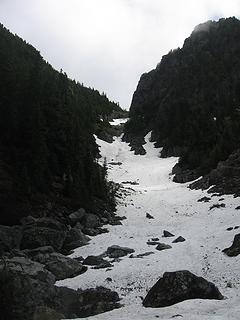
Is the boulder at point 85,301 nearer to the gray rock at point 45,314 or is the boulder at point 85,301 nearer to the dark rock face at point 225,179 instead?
the gray rock at point 45,314

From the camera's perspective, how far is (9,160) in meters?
37.8

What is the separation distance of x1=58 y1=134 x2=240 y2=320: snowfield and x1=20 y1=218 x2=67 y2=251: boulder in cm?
168

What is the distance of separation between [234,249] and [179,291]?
7966 mm

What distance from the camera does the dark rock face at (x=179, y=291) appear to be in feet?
61.4

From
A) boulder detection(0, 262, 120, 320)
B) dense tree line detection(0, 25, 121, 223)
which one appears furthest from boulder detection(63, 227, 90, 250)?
boulder detection(0, 262, 120, 320)

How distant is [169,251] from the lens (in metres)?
28.4

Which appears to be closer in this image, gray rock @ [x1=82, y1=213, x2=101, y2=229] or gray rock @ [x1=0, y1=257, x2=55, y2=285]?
gray rock @ [x1=0, y1=257, x2=55, y2=285]

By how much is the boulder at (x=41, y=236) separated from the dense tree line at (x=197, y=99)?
109ft

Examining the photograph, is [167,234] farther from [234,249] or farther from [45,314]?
[45,314]

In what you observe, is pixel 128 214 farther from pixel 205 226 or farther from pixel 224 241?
pixel 224 241

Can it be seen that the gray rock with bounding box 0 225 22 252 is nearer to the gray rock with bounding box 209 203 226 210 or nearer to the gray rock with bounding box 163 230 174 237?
the gray rock with bounding box 163 230 174 237

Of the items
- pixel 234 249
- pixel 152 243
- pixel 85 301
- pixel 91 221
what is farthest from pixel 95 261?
pixel 91 221

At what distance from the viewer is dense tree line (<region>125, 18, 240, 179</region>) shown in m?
68.6

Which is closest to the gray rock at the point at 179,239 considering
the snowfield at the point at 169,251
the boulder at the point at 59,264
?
the snowfield at the point at 169,251
